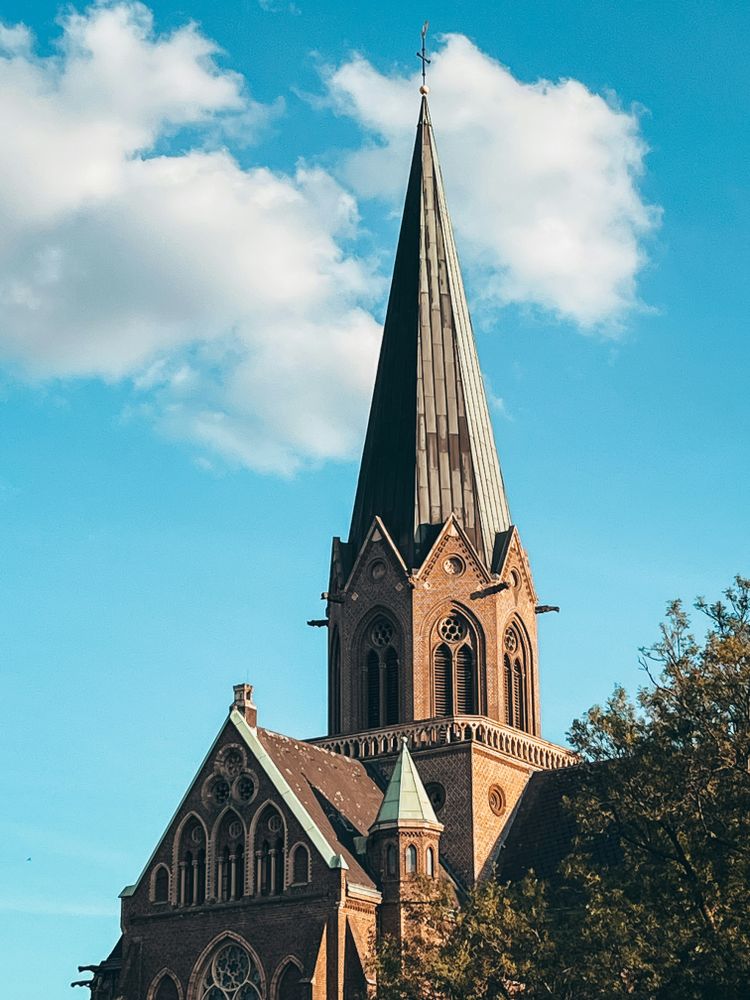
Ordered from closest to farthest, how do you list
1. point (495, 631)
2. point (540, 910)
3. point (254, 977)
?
point (540, 910), point (254, 977), point (495, 631)

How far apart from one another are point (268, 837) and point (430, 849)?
19.6 ft

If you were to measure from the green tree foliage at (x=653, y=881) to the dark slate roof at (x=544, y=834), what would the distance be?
47.6 ft

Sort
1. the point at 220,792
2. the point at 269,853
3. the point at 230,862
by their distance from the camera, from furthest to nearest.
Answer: the point at 220,792 < the point at 230,862 < the point at 269,853

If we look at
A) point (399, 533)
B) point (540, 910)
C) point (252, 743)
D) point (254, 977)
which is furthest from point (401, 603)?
point (540, 910)

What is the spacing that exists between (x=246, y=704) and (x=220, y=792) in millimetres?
3714

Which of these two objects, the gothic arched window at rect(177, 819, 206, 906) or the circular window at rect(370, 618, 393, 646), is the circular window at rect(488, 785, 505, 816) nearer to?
the circular window at rect(370, 618, 393, 646)

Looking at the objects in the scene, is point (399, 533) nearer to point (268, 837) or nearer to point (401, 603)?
point (401, 603)

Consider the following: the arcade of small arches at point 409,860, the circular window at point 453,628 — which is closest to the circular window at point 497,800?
the circular window at point 453,628

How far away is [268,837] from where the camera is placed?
6431 centimetres

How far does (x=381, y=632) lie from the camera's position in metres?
75.0

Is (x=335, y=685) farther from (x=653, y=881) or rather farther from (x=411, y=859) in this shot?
(x=653, y=881)

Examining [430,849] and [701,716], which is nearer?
[701,716]

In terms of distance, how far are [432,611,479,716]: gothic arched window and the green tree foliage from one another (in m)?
20.2

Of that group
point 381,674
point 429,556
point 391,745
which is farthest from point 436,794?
point 429,556
